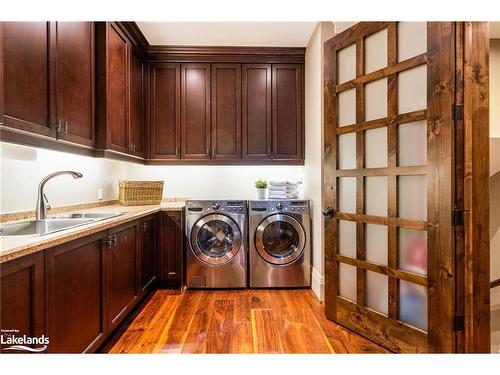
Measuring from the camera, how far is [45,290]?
1.29m

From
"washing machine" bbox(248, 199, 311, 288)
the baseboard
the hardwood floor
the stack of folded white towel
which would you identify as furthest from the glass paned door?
the stack of folded white towel

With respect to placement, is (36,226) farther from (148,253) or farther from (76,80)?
(148,253)

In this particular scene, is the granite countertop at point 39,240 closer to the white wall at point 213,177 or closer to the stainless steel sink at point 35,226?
the stainless steel sink at point 35,226

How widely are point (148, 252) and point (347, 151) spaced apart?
208cm

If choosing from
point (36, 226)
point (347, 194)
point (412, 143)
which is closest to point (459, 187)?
point (412, 143)

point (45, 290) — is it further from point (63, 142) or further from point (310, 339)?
point (310, 339)

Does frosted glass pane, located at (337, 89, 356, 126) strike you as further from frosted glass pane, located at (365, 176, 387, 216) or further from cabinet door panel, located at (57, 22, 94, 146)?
cabinet door panel, located at (57, 22, 94, 146)

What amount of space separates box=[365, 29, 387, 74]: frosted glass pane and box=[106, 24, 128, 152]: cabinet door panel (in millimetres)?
2077

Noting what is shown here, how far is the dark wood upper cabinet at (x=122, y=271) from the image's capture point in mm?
1950

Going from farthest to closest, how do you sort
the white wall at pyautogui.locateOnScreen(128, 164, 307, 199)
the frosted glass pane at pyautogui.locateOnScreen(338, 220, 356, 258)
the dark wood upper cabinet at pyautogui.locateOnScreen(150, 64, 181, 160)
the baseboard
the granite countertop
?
the white wall at pyautogui.locateOnScreen(128, 164, 307, 199), the dark wood upper cabinet at pyautogui.locateOnScreen(150, 64, 181, 160), the baseboard, the frosted glass pane at pyautogui.locateOnScreen(338, 220, 356, 258), the granite countertop

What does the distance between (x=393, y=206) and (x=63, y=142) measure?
220 cm

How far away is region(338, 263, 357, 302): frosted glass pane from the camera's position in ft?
7.18

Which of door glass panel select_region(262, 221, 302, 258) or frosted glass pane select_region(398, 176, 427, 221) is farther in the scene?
door glass panel select_region(262, 221, 302, 258)

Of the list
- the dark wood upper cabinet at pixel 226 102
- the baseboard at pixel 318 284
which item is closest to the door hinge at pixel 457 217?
the baseboard at pixel 318 284
